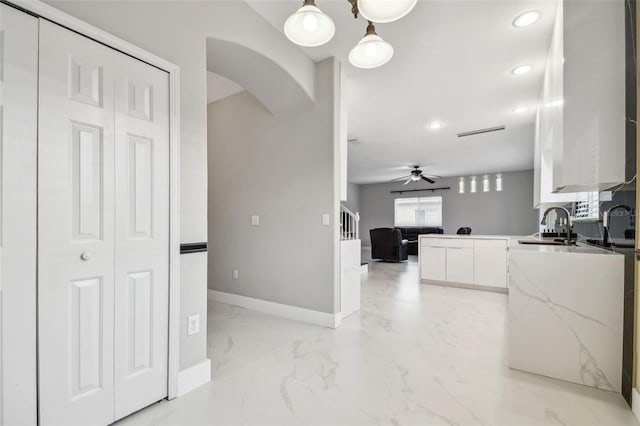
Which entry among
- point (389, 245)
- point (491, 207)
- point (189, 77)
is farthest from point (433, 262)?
point (491, 207)

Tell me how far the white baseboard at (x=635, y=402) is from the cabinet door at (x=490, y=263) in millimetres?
2910

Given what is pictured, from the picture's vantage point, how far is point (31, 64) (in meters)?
1.21

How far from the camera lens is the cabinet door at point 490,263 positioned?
14.2ft

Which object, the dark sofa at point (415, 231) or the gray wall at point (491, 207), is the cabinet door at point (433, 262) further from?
the gray wall at point (491, 207)

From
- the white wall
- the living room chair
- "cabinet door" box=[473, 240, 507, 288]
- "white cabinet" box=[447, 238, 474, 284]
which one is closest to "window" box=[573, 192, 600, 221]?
"cabinet door" box=[473, 240, 507, 288]

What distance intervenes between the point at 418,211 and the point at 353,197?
2589mm

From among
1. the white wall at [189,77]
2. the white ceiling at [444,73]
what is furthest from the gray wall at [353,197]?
the white wall at [189,77]

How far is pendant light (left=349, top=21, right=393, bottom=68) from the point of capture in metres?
1.79

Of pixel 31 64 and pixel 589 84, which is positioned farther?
pixel 589 84

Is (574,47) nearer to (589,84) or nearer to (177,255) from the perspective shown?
(589,84)

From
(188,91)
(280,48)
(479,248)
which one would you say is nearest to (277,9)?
(280,48)

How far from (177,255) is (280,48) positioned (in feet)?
6.43

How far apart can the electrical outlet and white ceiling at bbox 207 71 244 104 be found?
2.68 meters

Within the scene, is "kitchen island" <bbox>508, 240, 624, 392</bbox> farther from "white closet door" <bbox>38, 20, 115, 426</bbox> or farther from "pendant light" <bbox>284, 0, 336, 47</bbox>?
"white closet door" <bbox>38, 20, 115, 426</bbox>
